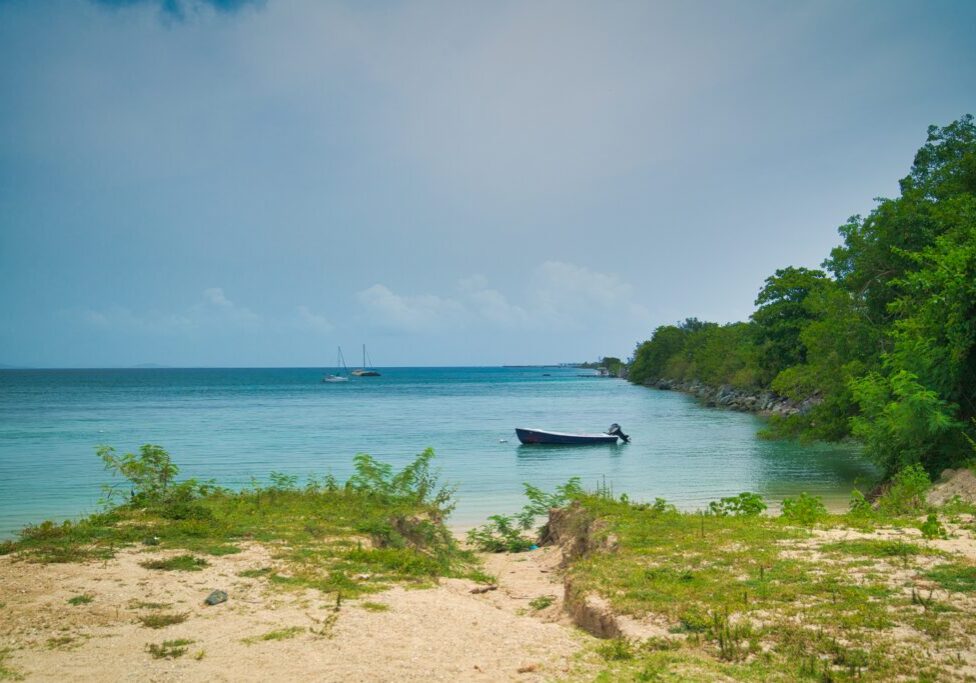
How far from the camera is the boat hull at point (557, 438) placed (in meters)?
35.2

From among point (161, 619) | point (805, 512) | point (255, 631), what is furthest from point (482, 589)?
point (805, 512)

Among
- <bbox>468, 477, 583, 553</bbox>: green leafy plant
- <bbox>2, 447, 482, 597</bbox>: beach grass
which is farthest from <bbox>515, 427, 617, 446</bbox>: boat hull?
<bbox>2, 447, 482, 597</bbox>: beach grass

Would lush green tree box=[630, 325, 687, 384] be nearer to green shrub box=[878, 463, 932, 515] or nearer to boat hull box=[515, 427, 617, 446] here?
boat hull box=[515, 427, 617, 446]

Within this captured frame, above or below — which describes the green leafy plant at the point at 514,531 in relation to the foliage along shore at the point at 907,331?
below

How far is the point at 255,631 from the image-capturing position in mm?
6773

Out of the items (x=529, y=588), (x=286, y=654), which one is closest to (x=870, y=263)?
(x=529, y=588)

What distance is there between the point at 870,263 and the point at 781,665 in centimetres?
2312

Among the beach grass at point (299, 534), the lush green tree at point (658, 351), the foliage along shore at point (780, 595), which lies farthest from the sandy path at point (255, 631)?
the lush green tree at point (658, 351)

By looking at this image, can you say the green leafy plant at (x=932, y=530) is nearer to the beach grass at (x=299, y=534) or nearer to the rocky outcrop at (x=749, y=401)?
the beach grass at (x=299, y=534)

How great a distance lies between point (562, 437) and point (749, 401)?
33163 millimetres

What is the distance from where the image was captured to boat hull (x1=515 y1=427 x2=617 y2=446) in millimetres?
35219

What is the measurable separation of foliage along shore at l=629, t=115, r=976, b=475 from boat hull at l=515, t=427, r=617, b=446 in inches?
375

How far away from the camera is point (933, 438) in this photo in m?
15.6

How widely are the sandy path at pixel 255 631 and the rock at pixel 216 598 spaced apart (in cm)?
14
